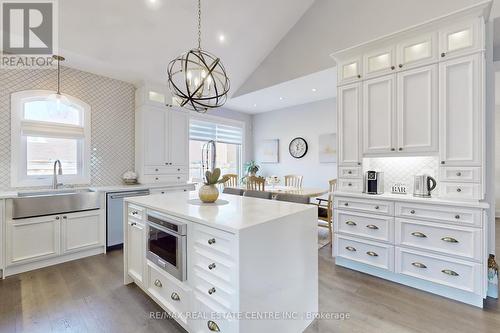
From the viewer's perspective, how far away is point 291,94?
500 cm

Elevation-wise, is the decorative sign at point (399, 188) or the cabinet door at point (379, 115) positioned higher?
the cabinet door at point (379, 115)

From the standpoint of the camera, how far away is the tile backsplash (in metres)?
2.76

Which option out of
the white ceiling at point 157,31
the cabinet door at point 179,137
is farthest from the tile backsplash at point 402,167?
the cabinet door at point 179,137

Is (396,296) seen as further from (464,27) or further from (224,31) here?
(224,31)

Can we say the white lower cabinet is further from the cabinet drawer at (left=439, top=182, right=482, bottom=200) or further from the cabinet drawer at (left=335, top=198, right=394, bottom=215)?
the cabinet drawer at (left=439, top=182, right=482, bottom=200)

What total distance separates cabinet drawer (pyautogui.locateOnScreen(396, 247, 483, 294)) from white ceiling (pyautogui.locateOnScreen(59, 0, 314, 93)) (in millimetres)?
3886

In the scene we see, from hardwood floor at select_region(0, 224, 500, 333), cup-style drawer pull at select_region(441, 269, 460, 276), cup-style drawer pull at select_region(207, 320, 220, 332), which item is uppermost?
cup-style drawer pull at select_region(441, 269, 460, 276)

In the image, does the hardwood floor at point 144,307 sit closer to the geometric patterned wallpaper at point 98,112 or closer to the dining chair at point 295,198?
the dining chair at point 295,198

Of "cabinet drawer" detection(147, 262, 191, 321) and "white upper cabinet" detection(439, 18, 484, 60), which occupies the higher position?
"white upper cabinet" detection(439, 18, 484, 60)

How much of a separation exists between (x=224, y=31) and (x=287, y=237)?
3546mm

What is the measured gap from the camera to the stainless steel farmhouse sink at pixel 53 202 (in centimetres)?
276

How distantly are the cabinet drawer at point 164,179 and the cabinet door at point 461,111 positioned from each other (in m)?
4.10

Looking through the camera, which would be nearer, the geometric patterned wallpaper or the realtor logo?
the realtor logo

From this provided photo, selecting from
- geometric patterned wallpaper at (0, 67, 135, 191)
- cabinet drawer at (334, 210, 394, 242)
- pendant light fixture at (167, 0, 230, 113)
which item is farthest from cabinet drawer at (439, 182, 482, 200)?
geometric patterned wallpaper at (0, 67, 135, 191)
